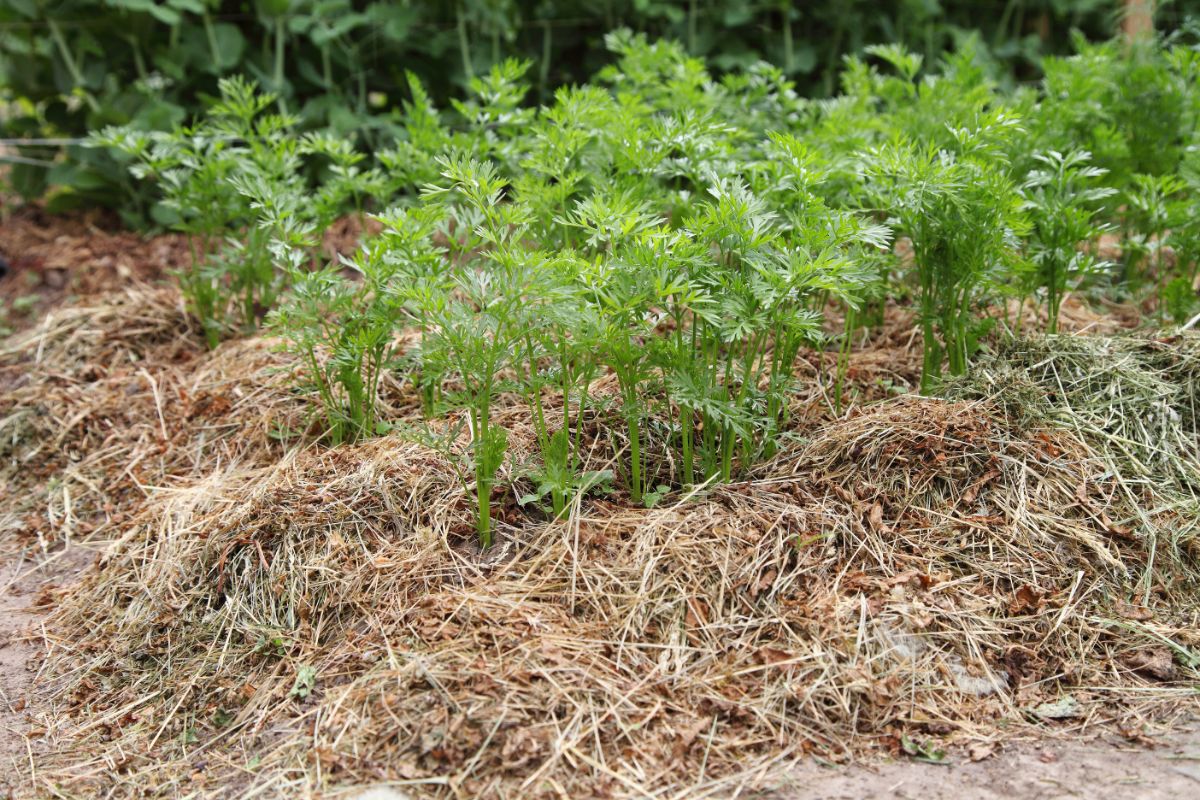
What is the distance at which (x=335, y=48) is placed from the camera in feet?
16.7

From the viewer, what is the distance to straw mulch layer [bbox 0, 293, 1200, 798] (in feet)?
7.16

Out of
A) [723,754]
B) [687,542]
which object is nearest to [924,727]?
[723,754]

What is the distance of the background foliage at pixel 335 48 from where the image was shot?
15.7 ft

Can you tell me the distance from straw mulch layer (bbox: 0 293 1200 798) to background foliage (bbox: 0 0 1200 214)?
2.34 m

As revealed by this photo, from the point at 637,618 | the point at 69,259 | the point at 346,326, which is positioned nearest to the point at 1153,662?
the point at 637,618

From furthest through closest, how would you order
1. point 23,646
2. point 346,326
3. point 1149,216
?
point 1149,216
point 346,326
point 23,646

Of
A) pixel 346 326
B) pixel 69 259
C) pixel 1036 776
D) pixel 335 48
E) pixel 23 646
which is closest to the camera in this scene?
pixel 1036 776

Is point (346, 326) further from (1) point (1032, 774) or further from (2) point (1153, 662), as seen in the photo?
(2) point (1153, 662)

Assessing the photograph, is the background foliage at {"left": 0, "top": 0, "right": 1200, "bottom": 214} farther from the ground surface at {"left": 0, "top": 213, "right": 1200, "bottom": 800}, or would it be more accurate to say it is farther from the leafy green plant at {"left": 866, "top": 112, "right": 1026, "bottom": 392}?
the ground surface at {"left": 0, "top": 213, "right": 1200, "bottom": 800}

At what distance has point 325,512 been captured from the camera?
2.74 metres

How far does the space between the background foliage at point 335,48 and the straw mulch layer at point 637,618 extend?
2340 millimetres

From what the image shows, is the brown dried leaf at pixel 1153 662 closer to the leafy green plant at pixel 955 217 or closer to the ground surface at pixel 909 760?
the ground surface at pixel 909 760

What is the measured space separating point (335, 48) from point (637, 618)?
150 inches

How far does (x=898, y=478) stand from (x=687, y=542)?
0.64 meters
